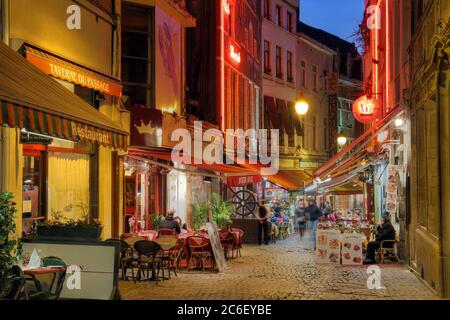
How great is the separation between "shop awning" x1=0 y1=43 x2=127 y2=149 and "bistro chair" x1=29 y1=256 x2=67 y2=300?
1.74 meters

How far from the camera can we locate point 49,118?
8734 millimetres

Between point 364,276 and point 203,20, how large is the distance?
1466 centimetres

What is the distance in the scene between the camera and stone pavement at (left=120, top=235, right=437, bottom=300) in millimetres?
11984

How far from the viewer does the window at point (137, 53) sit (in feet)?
62.5

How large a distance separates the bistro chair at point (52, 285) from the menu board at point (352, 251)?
939 centimetres

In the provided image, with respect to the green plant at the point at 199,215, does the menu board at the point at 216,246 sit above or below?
below

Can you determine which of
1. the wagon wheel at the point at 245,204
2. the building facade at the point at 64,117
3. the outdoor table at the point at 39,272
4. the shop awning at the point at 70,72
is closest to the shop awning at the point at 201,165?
the building facade at the point at 64,117

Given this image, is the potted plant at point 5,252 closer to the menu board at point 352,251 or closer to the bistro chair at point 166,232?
the bistro chair at point 166,232

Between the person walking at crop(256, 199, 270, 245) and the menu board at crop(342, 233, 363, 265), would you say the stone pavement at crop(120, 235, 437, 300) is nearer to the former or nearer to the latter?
the menu board at crop(342, 233, 363, 265)

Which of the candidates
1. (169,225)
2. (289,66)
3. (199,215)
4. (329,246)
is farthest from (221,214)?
(289,66)

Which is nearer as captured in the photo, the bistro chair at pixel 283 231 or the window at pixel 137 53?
the window at pixel 137 53

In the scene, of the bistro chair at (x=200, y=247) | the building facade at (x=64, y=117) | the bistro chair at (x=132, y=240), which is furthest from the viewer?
the bistro chair at (x=200, y=247)

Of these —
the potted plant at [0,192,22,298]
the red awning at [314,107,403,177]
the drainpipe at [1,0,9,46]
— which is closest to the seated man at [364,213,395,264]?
the red awning at [314,107,403,177]

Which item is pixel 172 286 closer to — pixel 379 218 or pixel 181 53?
pixel 181 53
